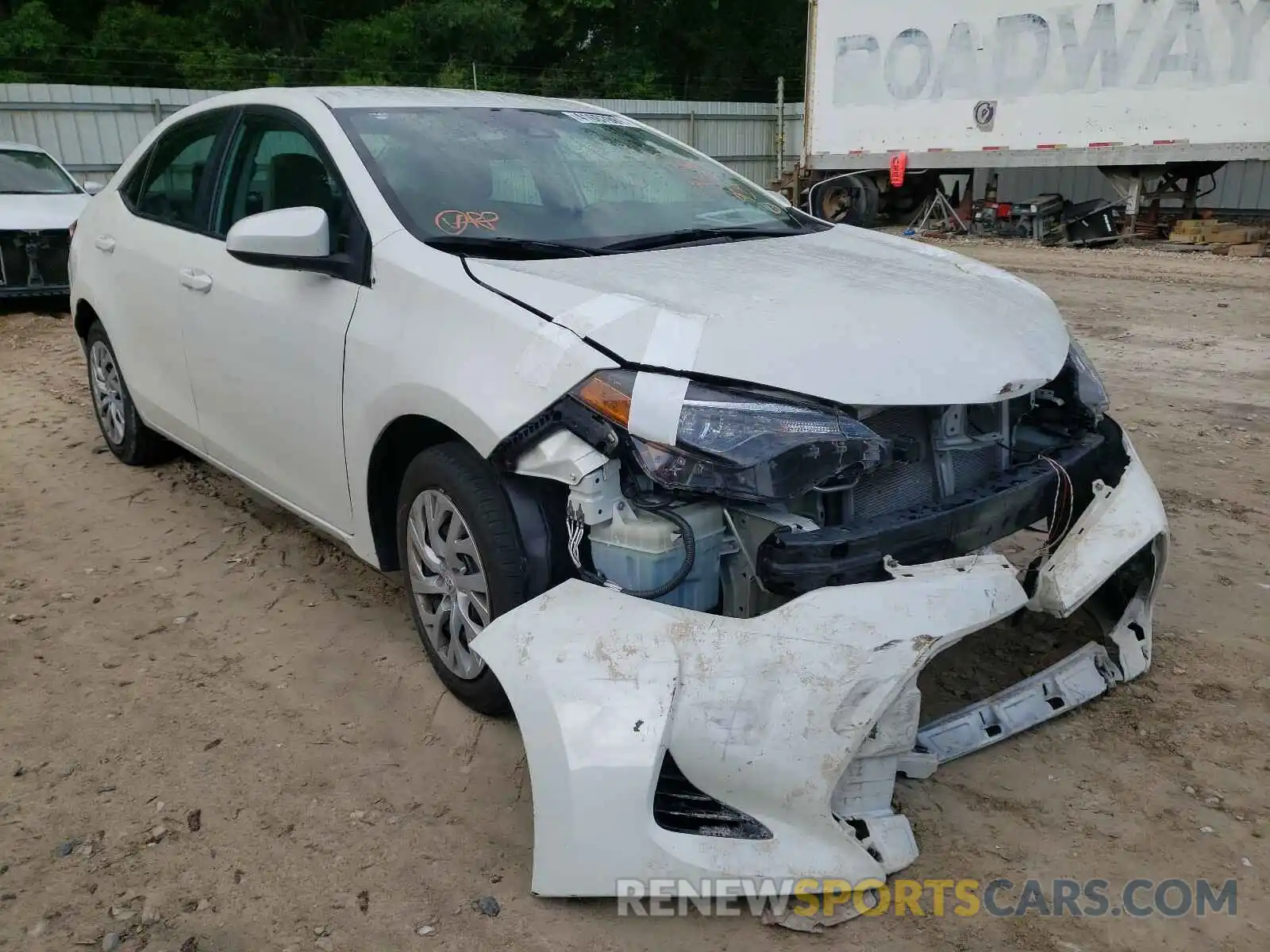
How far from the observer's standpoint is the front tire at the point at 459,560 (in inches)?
103

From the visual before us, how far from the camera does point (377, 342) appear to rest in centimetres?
290

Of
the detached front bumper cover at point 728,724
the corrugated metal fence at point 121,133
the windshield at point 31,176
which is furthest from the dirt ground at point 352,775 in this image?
the corrugated metal fence at point 121,133

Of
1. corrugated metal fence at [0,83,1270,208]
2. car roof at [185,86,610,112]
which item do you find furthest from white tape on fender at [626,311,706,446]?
corrugated metal fence at [0,83,1270,208]

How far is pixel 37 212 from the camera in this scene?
9.41m

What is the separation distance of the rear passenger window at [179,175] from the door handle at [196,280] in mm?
195

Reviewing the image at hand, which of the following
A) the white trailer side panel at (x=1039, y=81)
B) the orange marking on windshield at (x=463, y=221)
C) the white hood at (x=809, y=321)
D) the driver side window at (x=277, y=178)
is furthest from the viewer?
the white trailer side panel at (x=1039, y=81)

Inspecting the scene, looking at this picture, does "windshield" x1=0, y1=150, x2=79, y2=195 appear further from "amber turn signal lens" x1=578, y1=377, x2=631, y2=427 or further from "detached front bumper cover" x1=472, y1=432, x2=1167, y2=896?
"detached front bumper cover" x1=472, y1=432, x2=1167, y2=896

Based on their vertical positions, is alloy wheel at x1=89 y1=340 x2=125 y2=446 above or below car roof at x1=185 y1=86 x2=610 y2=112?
below

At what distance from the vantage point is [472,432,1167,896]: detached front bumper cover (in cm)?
214

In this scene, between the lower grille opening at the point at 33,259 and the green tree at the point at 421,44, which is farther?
the green tree at the point at 421,44

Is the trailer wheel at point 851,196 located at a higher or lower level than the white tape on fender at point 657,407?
lower

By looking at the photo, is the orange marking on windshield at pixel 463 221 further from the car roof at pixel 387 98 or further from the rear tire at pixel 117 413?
the rear tire at pixel 117 413

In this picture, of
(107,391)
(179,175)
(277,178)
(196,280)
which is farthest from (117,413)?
(277,178)

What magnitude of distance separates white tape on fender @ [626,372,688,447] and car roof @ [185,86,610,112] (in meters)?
1.77
